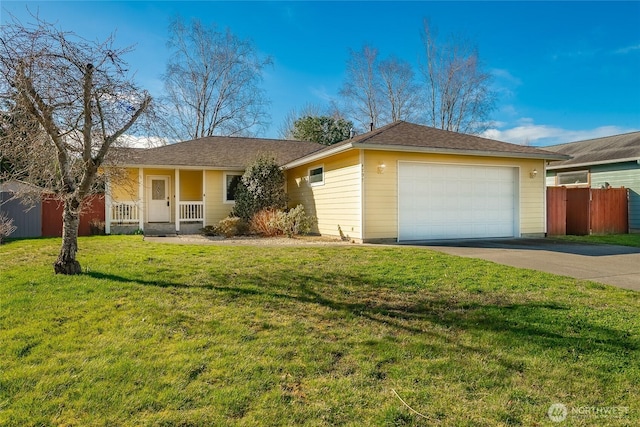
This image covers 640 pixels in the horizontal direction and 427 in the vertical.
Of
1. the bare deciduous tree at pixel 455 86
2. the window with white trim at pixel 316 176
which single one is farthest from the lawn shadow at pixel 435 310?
the bare deciduous tree at pixel 455 86

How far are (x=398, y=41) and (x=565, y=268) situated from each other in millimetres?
22338

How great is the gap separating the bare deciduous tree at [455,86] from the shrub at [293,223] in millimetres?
19511

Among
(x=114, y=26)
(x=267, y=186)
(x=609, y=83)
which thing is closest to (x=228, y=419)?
(x=114, y=26)

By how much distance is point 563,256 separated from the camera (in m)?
8.66

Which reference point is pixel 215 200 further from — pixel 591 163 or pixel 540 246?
pixel 591 163

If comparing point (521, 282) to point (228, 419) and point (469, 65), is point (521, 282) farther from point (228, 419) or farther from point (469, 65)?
point (469, 65)

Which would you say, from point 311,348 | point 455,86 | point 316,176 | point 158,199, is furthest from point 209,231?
point 455,86

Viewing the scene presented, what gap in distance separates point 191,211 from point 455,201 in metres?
9.64

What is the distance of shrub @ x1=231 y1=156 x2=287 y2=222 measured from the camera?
46.4 feet

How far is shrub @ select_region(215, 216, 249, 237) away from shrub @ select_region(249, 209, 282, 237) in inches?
10.9

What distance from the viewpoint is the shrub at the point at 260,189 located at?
46.4ft

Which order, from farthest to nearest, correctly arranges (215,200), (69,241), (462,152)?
(215,200) < (462,152) < (69,241)

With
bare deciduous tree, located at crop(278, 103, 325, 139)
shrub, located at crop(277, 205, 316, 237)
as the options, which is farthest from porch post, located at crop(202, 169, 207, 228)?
bare deciduous tree, located at crop(278, 103, 325, 139)

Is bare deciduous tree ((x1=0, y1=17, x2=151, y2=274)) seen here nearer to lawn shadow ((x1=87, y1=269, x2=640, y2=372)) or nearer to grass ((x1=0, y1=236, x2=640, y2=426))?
grass ((x1=0, y1=236, x2=640, y2=426))
